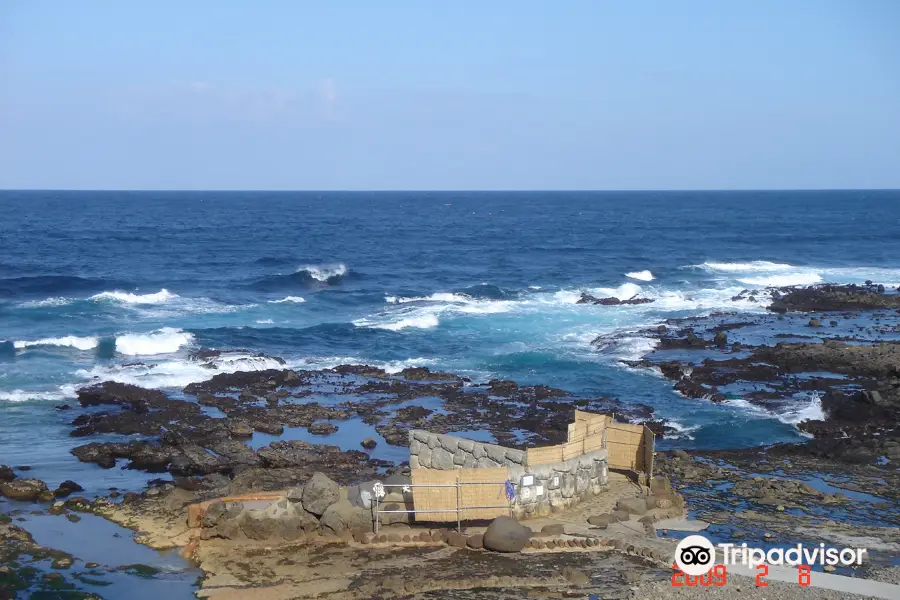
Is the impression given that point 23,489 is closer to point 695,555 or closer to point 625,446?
point 625,446

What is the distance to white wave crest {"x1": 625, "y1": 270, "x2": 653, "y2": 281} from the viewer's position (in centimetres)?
6531

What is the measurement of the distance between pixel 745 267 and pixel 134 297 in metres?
45.9

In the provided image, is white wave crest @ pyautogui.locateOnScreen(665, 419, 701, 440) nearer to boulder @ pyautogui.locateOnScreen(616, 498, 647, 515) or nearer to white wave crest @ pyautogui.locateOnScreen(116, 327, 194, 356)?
boulder @ pyautogui.locateOnScreen(616, 498, 647, 515)

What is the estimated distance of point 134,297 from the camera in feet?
171

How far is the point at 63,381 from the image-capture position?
111 ft

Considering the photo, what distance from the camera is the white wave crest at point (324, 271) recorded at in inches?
2462

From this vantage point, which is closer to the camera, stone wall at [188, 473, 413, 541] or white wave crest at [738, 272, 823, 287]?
stone wall at [188, 473, 413, 541]

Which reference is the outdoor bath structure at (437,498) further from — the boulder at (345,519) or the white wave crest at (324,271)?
the white wave crest at (324,271)

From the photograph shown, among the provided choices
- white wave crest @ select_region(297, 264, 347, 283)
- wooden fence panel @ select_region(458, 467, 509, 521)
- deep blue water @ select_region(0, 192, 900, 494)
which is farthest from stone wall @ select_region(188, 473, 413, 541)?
white wave crest @ select_region(297, 264, 347, 283)

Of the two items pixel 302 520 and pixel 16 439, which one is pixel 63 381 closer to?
pixel 16 439

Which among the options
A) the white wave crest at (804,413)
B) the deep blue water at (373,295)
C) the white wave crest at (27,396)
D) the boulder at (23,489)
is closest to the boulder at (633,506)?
the deep blue water at (373,295)

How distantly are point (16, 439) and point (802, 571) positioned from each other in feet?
Result: 72.9

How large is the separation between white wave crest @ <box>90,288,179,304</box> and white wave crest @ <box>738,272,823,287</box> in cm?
3861

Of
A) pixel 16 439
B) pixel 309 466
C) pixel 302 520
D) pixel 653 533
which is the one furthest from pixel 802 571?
pixel 16 439
